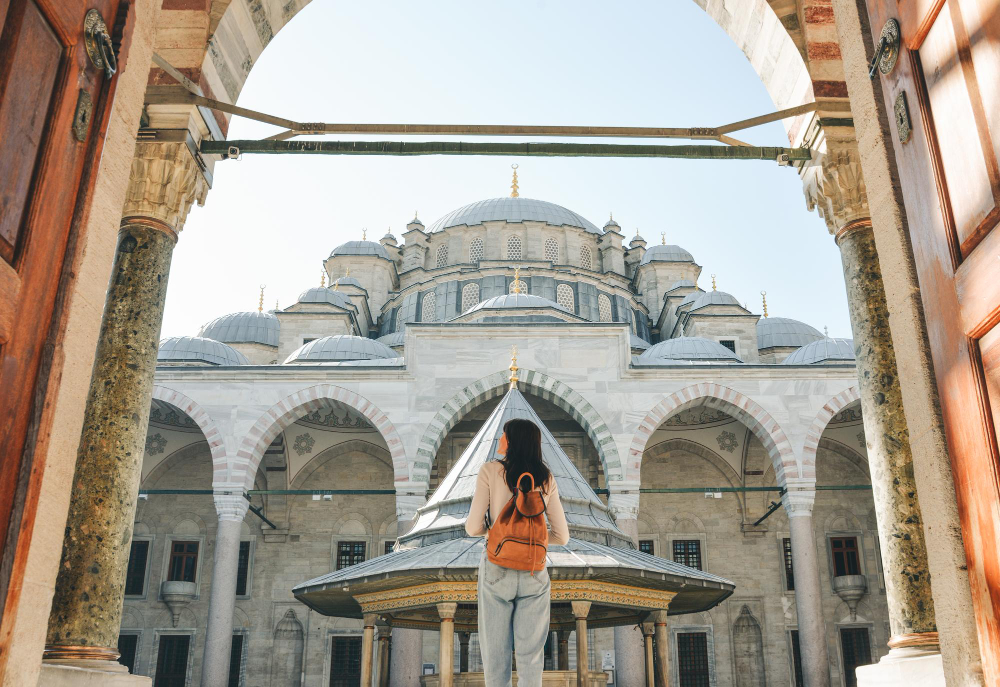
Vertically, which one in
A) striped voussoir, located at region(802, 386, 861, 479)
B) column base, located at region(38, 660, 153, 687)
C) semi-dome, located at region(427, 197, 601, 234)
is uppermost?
semi-dome, located at region(427, 197, 601, 234)

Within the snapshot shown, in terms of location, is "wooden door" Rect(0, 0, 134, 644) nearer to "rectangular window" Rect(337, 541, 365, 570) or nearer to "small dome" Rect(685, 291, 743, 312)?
"rectangular window" Rect(337, 541, 365, 570)

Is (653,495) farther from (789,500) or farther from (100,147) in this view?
(100,147)

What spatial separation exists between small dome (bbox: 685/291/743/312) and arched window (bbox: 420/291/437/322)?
6.89m

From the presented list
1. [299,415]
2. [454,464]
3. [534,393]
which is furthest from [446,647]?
[299,415]

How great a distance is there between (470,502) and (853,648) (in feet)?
47.6

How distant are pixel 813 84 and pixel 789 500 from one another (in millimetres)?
12202

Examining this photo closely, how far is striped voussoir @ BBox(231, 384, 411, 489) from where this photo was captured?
16.0 m

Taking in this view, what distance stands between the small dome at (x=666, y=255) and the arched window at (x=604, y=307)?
3117 mm

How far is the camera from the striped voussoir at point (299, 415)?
1600cm

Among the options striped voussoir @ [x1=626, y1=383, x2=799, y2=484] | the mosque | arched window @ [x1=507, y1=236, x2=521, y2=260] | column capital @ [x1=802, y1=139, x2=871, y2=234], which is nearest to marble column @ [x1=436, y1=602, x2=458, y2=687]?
column capital @ [x1=802, y1=139, x2=871, y2=234]

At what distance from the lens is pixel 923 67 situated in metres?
2.73

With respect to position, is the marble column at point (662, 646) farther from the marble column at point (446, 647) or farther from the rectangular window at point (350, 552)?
the rectangular window at point (350, 552)

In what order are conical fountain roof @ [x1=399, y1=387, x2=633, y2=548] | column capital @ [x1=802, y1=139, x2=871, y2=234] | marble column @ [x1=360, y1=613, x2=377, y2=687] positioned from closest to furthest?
column capital @ [x1=802, y1=139, x2=871, y2=234], marble column @ [x1=360, y1=613, x2=377, y2=687], conical fountain roof @ [x1=399, y1=387, x2=633, y2=548]

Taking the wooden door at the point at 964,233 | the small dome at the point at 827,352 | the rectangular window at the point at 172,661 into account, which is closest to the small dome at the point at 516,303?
the small dome at the point at 827,352
